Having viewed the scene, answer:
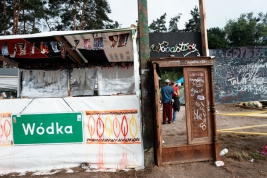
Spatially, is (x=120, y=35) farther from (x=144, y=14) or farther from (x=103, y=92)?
(x=103, y=92)

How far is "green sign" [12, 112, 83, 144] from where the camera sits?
4.24 m

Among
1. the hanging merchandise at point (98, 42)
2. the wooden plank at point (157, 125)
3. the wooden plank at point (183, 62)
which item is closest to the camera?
the wooden plank at point (157, 125)

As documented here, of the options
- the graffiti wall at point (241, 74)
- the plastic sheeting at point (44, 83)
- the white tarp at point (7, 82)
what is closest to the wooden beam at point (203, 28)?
the graffiti wall at point (241, 74)

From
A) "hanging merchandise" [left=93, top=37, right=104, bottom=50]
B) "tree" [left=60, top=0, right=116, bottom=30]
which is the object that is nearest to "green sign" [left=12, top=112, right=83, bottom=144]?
"hanging merchandise" [left=93, top=37, right=104, bottom=50]

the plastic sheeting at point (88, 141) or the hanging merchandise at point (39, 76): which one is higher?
the hanging merchandise at point (39, 76)

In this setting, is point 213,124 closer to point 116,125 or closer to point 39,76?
point 116,125

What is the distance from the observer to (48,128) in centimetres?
424

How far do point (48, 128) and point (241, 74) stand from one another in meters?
7.97

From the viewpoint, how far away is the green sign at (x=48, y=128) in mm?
4238

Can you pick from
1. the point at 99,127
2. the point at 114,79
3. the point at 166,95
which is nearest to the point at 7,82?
the point at 114,79

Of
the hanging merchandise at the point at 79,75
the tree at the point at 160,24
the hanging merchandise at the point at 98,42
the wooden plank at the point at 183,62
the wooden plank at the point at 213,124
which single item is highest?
the tree at the point at 160,24

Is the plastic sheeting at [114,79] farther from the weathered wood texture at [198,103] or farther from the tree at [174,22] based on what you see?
the tree at [174,22]

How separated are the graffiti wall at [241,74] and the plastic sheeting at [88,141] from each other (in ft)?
19.3

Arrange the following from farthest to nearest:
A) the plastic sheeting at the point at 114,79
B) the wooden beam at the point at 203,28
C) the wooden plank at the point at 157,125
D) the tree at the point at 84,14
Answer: the tree at the point at 84,14 → the plastic sheeting at the point at 114,79 → the wooden beam at the point at 203,28 → the wooden plank at the point at 157,125
